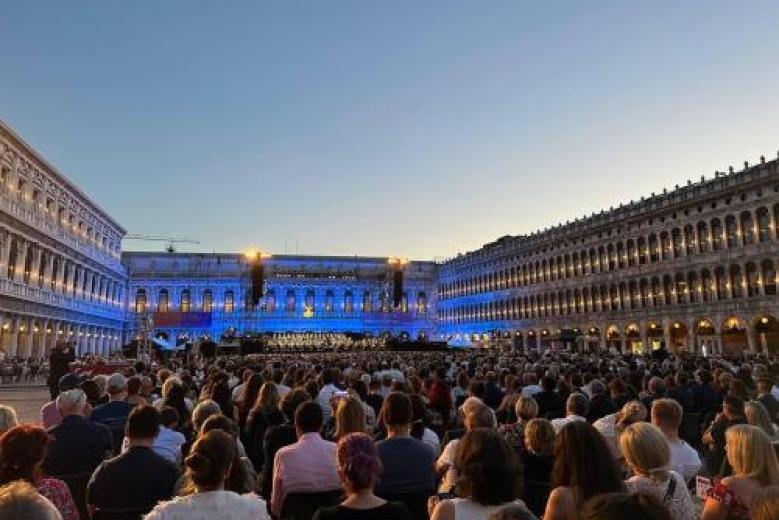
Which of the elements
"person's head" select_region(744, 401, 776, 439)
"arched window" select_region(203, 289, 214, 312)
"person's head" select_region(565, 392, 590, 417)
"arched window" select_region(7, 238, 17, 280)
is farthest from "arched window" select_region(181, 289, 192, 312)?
"person's head" select_region(744, 401, 776, 439)

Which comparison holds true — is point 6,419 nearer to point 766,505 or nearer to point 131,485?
point 131,485

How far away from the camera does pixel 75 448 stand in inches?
243

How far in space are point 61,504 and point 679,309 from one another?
5858cm

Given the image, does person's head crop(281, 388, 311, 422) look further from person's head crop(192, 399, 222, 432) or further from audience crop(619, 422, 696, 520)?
audience crop(619, 422, 696, 520)

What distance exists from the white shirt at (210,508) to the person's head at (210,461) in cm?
9

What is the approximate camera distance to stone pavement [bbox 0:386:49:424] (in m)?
19.4

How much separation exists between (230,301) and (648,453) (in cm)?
9666

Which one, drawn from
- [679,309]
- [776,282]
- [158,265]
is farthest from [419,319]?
[776,282]

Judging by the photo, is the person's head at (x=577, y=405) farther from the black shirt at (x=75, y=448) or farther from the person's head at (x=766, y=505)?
the black shirt at (x=75, y=448)

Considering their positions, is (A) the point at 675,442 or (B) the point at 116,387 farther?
(B) the point at 116,387

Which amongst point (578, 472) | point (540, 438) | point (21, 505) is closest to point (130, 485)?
point (21, 505)

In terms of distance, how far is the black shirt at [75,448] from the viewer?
6.10m

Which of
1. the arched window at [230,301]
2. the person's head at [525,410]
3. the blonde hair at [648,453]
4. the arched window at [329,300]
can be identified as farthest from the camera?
the arched window at [329,300]

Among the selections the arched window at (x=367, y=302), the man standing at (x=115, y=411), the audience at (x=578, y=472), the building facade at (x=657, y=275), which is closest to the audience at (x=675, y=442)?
the audience at (x=578, y=472)
